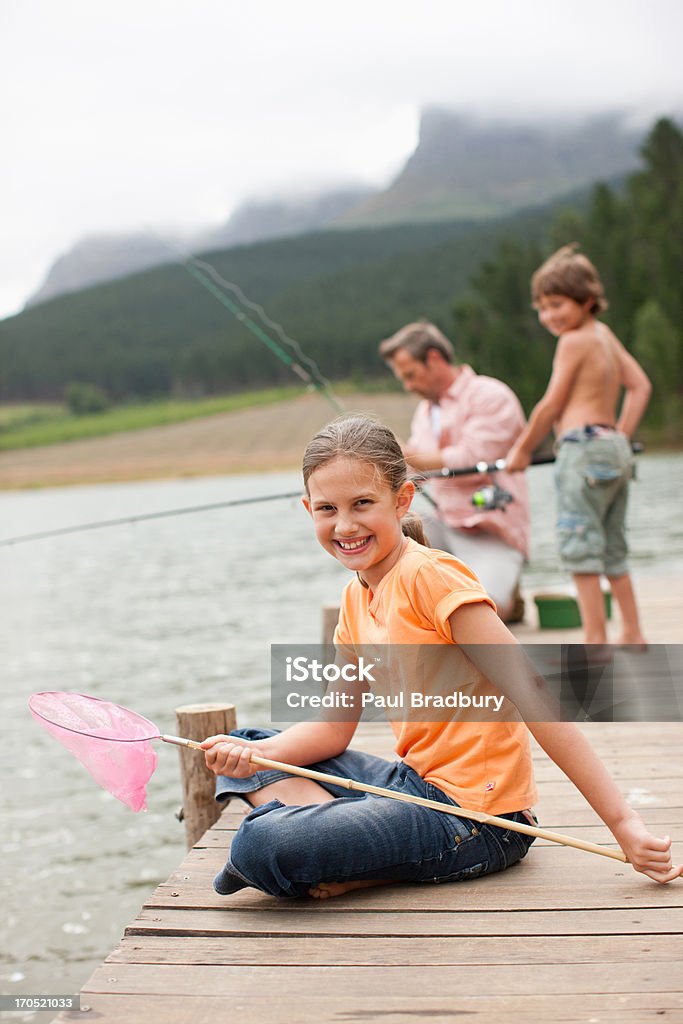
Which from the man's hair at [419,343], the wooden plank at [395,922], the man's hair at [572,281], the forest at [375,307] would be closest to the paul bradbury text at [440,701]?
the wooden plank at [395,922]

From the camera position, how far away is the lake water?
4496 mm

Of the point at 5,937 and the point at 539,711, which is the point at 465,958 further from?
the point at 5,937

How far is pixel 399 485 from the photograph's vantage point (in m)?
2.29

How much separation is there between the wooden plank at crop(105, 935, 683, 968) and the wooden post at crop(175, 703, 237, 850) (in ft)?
3.29

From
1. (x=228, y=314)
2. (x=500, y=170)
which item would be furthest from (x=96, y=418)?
(x=500, y=170)

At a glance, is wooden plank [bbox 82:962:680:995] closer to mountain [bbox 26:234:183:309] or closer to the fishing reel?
the fishing reel

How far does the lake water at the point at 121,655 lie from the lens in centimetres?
450

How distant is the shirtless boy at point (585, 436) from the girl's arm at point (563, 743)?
2.13 m

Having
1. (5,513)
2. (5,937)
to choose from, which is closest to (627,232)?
(5,513)

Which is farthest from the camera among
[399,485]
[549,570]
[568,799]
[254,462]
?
[254,462]

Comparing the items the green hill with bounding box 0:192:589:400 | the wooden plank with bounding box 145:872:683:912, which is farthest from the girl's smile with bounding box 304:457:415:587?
the green hill with bounding box 0:192:589:400

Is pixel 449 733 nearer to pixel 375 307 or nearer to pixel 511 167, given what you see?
pixel 375 307

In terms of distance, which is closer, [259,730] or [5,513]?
[259,730]

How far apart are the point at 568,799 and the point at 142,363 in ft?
234
